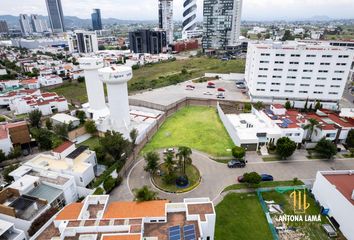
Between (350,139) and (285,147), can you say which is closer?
(285,147)

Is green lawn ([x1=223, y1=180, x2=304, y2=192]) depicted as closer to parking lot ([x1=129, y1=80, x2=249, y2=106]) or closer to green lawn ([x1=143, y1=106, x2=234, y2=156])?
green lawn ([x1=143, y1=106, x2=234, y2=156])

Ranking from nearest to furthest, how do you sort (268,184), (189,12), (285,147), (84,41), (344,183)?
(344,183) < (268,184) < (285,147) < (84,41) < (189,12)

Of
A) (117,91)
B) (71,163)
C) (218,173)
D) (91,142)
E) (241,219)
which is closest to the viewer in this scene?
(241,219)

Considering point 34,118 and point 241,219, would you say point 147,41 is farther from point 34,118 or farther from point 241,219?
point 241,219

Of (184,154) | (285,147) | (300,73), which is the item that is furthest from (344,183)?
(300,73)

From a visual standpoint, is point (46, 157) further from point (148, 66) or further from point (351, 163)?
point (148, 66)

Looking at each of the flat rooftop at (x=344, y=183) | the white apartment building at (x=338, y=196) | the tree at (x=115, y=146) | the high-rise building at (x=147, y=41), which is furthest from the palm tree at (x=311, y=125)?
the high-rise building at (x=147, y=41)
